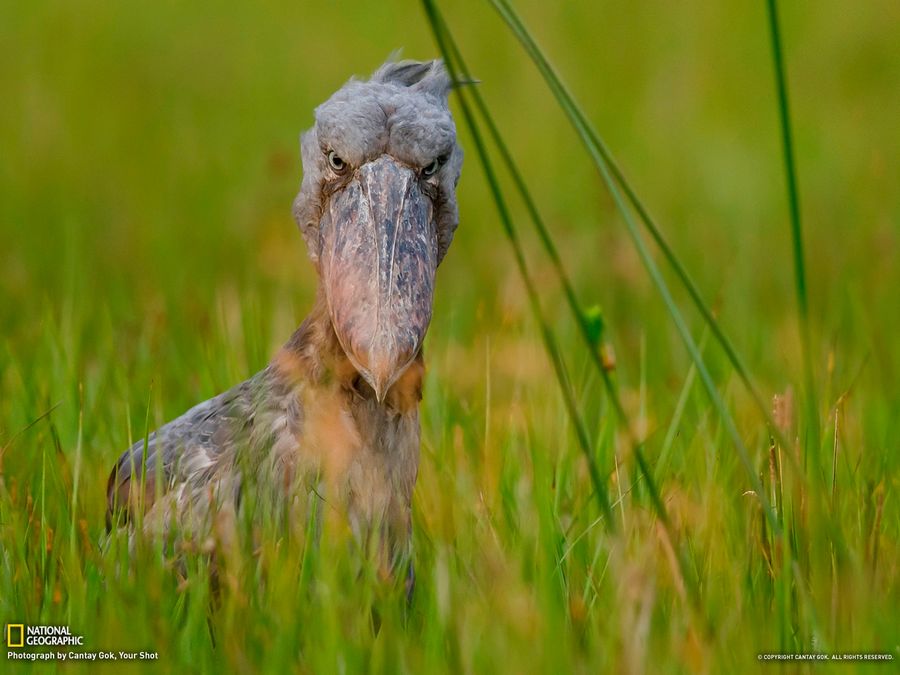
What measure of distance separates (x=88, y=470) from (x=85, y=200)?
376 cm

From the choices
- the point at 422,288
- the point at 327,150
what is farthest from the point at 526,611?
the point at 327,150

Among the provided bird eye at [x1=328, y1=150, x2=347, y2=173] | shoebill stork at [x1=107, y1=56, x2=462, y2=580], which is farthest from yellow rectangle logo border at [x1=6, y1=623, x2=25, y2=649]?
bird eye at [x1=328, y1=150, x2=347, y2=173]

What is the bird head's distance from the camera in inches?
97.2

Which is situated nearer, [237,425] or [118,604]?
[118,604]

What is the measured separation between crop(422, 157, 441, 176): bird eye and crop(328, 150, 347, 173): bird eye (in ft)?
0.52

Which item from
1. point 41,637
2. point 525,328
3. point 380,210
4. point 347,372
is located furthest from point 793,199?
point 525,328

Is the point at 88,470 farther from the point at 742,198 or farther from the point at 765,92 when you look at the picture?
the point at 765,92

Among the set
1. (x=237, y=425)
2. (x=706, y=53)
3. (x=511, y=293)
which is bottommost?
(x=237, y=425)

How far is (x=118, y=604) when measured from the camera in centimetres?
233

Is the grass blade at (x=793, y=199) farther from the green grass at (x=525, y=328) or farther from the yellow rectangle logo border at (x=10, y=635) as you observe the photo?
the yellow rectangle logo border at (x=10, y=635)

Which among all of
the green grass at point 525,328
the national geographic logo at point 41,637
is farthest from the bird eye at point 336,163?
the national geographic logo at point 41,637

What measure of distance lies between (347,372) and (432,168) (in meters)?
0.44

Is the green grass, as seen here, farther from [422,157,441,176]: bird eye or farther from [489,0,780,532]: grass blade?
[422,157,441,176]: bird eye

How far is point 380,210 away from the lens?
2.61m
